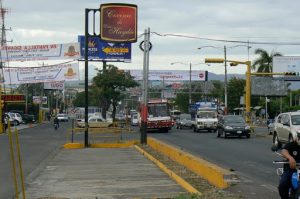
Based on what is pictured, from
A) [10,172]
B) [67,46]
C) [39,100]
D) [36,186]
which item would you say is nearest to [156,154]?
[10,172]

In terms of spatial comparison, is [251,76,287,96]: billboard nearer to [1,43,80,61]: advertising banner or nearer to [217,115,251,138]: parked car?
[1,43,80,61]: advertising banner

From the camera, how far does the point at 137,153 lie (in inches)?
1031

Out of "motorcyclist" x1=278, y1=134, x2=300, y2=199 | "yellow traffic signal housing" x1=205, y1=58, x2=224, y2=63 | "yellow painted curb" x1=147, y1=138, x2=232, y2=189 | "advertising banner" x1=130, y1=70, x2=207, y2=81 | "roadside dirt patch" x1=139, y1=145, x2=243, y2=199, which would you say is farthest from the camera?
"advertising banner" x1=130, y1=70, x2=207, y2=81

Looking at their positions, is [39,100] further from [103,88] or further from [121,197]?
[121,197]

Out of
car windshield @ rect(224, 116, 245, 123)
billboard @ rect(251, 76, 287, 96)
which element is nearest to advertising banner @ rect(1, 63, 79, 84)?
billboard @ rect(251, 76, 287, 96)

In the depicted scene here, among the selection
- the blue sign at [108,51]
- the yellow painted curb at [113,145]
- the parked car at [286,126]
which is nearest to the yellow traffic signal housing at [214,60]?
the yellow painted curb at [113,145]

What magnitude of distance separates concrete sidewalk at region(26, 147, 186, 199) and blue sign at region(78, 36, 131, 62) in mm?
43962

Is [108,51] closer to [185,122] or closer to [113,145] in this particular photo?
[185,122]

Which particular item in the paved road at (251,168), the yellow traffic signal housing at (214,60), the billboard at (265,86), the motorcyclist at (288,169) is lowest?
the paved road at (251,168)

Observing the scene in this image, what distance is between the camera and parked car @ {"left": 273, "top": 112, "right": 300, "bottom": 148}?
27.1m

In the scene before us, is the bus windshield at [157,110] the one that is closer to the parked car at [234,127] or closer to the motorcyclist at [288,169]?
the parked car at [234,127]

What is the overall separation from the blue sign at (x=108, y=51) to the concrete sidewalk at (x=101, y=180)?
1731 inches

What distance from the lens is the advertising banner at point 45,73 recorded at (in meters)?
64.8

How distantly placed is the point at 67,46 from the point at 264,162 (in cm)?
4520
